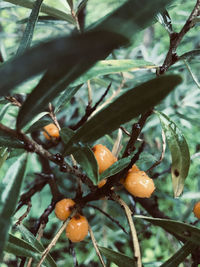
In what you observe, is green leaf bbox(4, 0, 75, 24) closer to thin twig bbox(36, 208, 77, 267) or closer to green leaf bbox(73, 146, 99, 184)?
green leaf bbox(73, 146, 99, 184)

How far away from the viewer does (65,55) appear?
209mm

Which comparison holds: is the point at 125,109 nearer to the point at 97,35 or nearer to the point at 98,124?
the point at 98,124

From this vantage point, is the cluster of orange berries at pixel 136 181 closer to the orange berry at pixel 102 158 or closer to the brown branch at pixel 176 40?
the orange berry at pixel 102 158

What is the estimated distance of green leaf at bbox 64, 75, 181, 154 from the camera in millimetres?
324

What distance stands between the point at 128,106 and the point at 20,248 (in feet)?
1.11

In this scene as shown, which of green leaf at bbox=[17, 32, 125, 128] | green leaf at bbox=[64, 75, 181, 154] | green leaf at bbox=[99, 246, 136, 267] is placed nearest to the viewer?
green leaf at bbox=[17, 32, 125, 128]

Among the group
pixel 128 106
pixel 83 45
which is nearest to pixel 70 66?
pixel 83 45

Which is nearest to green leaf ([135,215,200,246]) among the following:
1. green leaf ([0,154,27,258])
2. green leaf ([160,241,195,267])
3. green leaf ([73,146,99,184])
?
green leaf ([160,241,195,267])

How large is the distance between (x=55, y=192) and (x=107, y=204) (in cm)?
35

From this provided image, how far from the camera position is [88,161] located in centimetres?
48

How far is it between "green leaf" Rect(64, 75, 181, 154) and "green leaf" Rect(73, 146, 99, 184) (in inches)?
1.9

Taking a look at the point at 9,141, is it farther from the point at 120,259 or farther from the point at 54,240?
the point at 120,259

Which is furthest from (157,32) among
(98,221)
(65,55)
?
(65,55)

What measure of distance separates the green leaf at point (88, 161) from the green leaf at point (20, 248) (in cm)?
19
